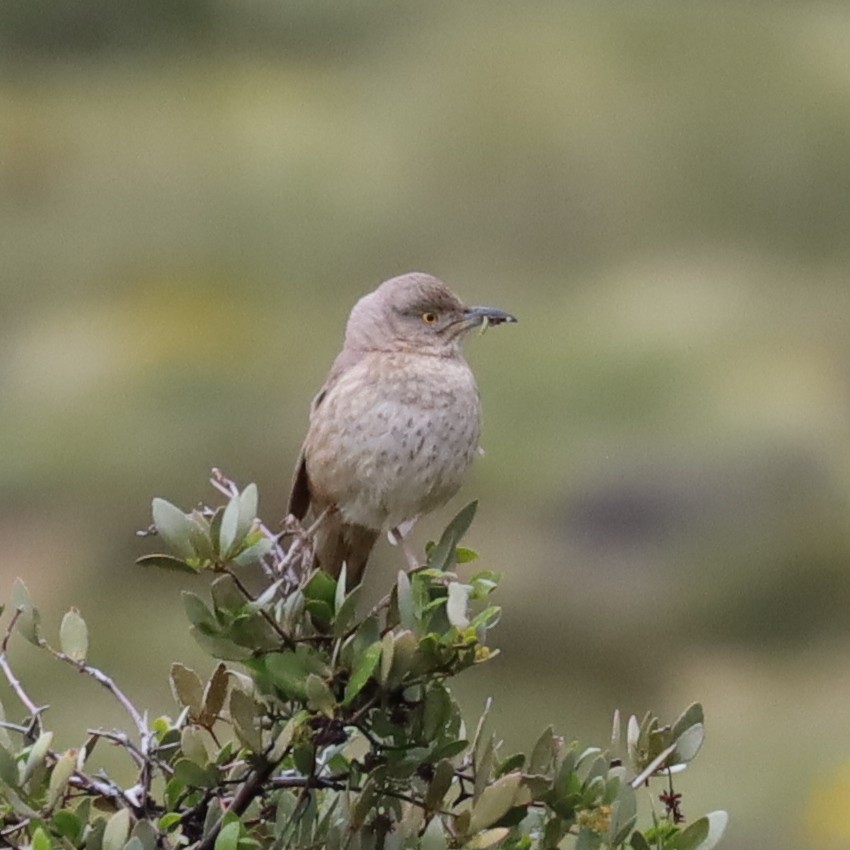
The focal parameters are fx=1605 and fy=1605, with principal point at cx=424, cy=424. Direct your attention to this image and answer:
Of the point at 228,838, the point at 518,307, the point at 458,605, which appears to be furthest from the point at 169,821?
the point at 518,307

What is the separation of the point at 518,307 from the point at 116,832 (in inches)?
188

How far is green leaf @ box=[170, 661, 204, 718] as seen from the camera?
1.84 m

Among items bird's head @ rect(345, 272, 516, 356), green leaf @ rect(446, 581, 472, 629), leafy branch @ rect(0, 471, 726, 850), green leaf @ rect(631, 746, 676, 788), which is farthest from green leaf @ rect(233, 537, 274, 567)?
bird's head @ rect(345, 272, 516, 356)

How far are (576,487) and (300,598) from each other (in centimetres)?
410

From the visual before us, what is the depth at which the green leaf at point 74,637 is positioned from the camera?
180cm

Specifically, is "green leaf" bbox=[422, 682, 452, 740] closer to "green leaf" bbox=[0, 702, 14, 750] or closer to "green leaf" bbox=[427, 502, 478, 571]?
"green leaf" bbox=[427, 502, 478, 571]

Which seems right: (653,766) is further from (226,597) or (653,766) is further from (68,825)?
(68,825)

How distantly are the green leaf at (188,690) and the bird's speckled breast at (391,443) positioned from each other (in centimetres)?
94

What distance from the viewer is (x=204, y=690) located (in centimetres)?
185

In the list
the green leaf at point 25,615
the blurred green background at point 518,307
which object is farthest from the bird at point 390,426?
the blurred green background at point 518,307

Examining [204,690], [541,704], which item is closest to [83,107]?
[541,704]

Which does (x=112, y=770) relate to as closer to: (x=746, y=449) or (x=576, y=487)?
(x=576, y=487)

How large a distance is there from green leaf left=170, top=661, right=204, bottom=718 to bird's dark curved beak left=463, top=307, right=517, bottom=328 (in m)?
1.29

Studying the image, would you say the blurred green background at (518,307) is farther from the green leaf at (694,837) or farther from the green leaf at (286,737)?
the green leaf at (286,737)
